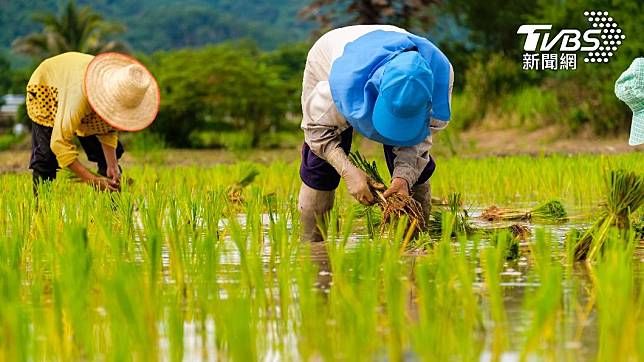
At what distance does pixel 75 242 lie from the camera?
311 cm

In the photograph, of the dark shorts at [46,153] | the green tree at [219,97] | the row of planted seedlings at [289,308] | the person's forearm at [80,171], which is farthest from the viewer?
the green tree at [219,97]

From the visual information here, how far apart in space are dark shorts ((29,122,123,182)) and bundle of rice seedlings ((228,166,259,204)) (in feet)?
2.19

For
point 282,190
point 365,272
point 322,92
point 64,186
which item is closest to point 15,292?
point 365,272

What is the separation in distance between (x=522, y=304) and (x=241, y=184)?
13.8ft

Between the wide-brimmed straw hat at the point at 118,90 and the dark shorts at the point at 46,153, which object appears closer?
the wide-brimmed straw hat at the point at 118,90

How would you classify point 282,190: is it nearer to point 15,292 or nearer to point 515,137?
point 15,292

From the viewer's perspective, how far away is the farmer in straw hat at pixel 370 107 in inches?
155

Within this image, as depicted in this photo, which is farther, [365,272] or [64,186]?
[64,186]

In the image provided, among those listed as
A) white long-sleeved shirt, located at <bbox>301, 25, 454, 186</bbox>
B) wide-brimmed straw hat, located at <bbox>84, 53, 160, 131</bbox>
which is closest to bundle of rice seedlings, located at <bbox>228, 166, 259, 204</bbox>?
wide-brimmed straw hat, located at <bbox>84, 53, 160, 131</bbox>

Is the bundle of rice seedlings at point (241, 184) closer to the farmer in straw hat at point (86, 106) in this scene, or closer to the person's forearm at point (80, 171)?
the farmer in straw hat at point (86, 106)

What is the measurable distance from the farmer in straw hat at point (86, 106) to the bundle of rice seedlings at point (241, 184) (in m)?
0.61

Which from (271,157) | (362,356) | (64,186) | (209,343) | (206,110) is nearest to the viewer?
(362,356)

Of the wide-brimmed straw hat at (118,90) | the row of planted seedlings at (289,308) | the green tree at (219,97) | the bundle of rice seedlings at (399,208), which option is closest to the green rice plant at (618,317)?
the row of planted seedlings at (289,308)

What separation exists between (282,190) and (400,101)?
11.5 ft
